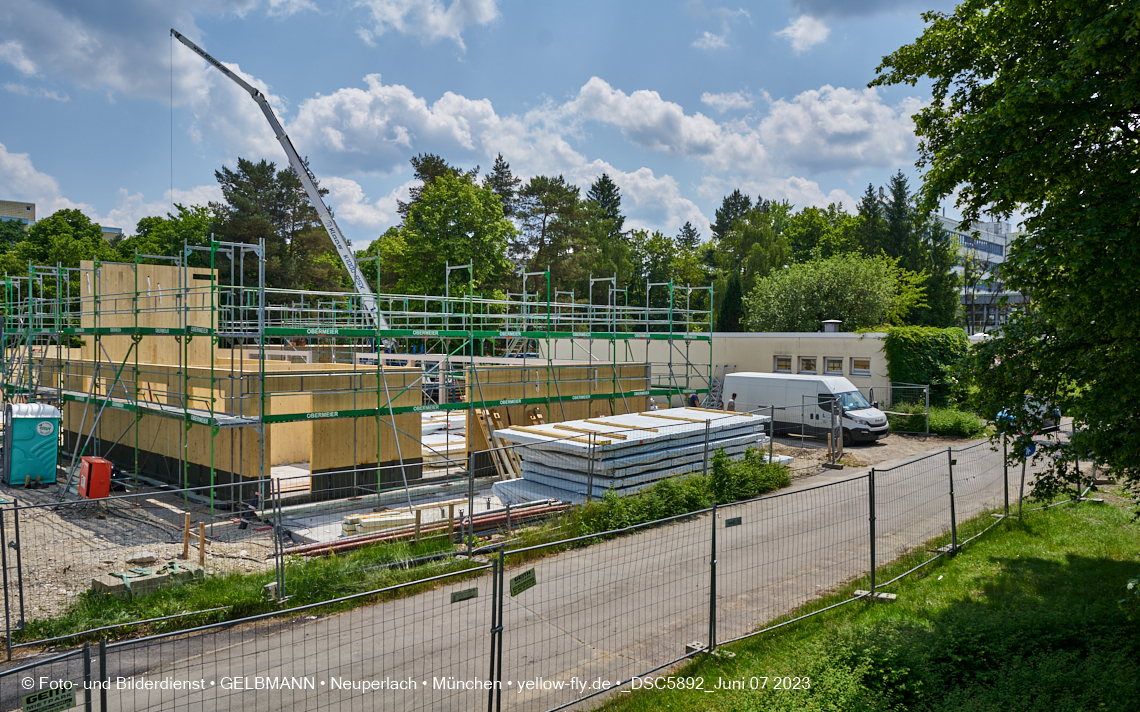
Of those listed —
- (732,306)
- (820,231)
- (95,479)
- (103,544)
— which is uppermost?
(820,231)

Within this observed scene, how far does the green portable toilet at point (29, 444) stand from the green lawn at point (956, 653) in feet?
54.3

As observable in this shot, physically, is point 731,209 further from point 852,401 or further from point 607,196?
point 852,401

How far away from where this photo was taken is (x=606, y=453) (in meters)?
13.6

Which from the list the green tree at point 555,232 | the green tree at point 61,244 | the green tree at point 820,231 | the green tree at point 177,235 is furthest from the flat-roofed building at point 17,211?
the green tree at point 820,231

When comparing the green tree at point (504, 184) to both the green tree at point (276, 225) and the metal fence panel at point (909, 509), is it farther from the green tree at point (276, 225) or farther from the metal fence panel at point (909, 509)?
the metal fence panel at point (909, 509)

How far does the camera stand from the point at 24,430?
16.6 meters

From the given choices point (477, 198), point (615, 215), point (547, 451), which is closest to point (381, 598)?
point (547, 451)

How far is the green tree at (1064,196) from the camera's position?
6285 mm

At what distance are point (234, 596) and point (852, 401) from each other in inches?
743

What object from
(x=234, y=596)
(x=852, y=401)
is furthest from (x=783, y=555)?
(x=852, y=401)

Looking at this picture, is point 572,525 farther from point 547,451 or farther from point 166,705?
point 166,705

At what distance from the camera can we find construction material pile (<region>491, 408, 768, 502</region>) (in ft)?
44.4

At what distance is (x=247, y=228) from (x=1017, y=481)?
44.6m

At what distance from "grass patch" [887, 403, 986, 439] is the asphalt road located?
13.0m
